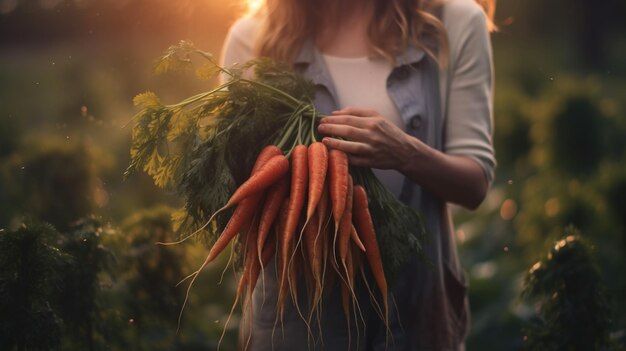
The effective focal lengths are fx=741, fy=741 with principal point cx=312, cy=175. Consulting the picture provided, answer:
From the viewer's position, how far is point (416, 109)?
197 cm

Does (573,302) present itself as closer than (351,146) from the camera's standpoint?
No

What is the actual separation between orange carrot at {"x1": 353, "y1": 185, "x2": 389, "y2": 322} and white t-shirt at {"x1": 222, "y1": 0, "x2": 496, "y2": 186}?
303 millimetres

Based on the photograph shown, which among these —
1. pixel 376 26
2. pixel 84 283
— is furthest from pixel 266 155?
pixel 84 283

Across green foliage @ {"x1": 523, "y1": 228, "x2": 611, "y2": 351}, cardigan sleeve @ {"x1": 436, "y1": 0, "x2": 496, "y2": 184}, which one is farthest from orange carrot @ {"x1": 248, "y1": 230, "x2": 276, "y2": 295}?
green foliage @ {"x1": 523, "y1": 228, "x2": 611, "y2": 351}

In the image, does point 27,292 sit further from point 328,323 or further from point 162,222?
point 162,222

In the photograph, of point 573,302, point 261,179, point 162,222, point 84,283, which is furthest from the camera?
point 162,222

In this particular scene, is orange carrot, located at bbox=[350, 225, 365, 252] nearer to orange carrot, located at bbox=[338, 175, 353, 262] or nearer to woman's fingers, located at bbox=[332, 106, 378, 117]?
orange carrot, located at bbox=[338, 175, 353, 262]

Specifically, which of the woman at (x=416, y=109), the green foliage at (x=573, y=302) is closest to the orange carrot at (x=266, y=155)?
the woman at (x=416, y=109)

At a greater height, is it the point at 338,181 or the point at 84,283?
the point at 338,181

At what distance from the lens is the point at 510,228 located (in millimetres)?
5418

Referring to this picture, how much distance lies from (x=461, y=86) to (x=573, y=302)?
93cm

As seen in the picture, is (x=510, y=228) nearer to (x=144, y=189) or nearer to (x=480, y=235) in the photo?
(x=480, y=235)

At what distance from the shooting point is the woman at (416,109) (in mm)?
1971

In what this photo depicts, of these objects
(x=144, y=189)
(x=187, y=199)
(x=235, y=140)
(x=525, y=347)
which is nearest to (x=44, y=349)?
(x=187, y=199)
